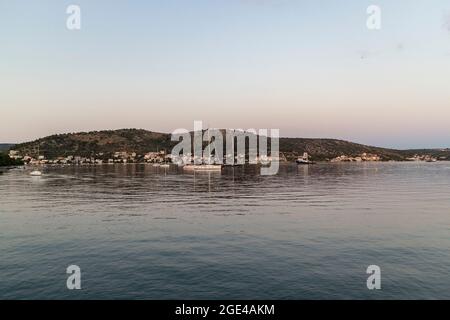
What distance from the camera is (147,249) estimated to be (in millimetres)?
29328

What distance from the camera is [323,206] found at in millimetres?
54062

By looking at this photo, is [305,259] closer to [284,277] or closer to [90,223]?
[284,277]

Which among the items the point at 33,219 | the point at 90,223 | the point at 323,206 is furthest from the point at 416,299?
the point at 33,219

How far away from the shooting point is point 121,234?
34.9 metres

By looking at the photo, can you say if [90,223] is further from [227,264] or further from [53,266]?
[227,264]

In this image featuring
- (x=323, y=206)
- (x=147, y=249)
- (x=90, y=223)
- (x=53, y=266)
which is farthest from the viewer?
(x=323, y=206)
